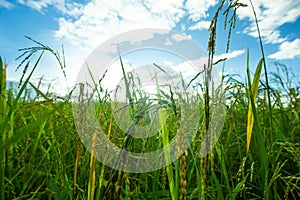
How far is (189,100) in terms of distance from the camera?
5.23ft

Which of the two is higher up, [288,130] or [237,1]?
[237,1]

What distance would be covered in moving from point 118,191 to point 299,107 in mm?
2458

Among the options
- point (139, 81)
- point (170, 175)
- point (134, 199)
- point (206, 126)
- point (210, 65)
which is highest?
point (139, 81)

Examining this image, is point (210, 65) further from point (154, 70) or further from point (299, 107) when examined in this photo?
point (299, 107)

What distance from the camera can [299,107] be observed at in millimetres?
2494

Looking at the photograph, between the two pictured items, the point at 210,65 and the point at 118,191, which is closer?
the point at 118,191

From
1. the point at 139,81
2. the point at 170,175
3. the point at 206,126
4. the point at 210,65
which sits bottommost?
the point at 170,175

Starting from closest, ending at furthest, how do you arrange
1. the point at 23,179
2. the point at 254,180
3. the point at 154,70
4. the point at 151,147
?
the point at 23,179, the point at 254,180, the point at 151,147, the point at 154,70

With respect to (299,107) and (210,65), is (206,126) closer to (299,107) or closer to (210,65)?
(210,65)

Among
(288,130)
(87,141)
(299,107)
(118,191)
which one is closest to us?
(118,191)

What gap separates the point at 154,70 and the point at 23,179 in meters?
1.04

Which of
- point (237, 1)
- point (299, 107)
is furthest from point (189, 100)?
point (299, 107)

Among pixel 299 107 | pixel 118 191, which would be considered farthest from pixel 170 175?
pixel 299 107

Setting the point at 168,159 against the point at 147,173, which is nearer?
the point at 168,159
